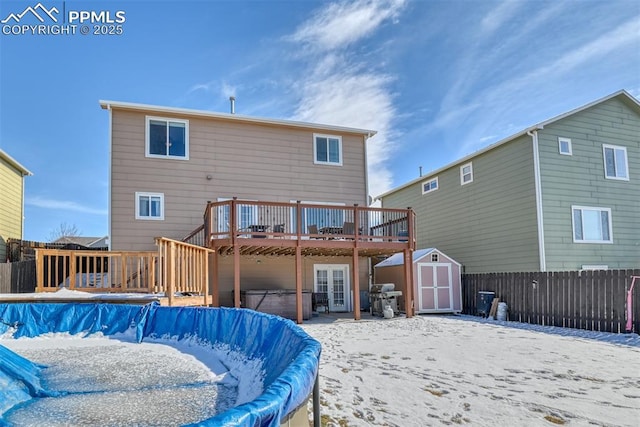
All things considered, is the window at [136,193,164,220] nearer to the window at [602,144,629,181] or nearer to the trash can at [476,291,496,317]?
the trash can at [476,291,496,317]

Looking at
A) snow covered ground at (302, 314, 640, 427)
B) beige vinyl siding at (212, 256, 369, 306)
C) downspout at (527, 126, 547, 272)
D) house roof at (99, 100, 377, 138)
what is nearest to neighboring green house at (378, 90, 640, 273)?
downspout at (527, 126, 547, 272)

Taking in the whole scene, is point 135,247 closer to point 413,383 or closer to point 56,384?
point 56,384

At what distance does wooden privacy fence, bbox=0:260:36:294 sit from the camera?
12.3 metres

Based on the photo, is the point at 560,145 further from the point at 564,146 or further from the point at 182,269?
the point at 182,269

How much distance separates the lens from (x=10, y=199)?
15.8 m

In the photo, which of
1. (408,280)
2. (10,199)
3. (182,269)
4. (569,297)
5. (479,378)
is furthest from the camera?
(10,199)

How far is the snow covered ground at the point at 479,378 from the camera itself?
385 cm

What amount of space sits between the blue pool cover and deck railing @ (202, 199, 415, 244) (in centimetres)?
337

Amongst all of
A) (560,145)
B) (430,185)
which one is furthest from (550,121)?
(430,185)

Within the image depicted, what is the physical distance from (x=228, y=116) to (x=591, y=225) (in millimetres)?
12108

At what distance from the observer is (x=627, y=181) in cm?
1488

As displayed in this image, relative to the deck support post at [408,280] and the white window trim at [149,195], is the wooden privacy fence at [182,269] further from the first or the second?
the deck support post at [408,280]

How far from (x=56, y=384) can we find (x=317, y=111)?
13.4 meters

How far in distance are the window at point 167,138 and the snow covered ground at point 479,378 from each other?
7188 mm
